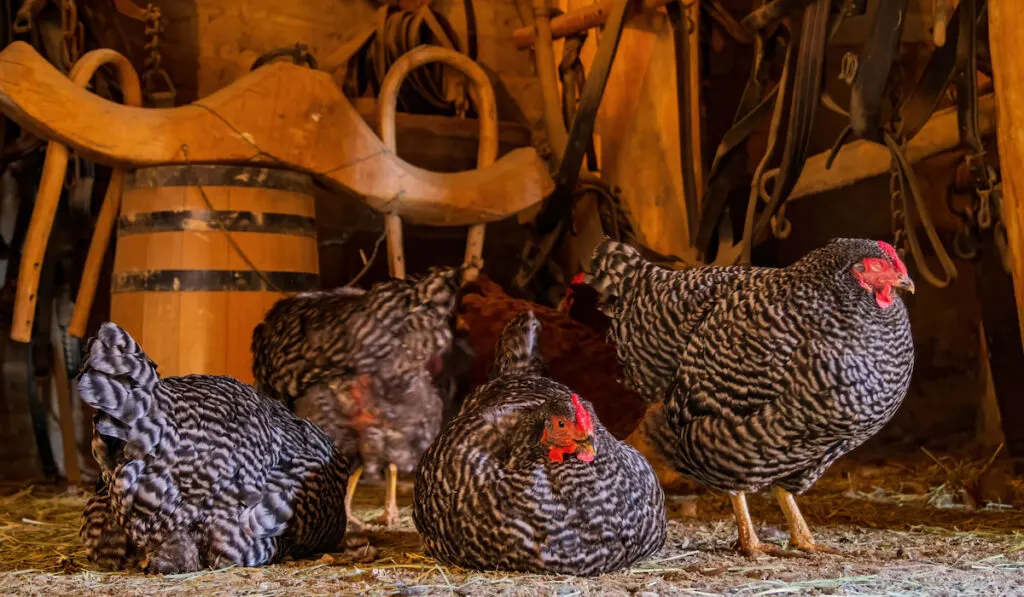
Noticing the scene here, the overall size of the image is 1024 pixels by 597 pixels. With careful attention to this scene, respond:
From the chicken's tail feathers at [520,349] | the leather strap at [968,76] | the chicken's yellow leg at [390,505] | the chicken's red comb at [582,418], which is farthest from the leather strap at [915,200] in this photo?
the chicken's yellow leg at [390,505]

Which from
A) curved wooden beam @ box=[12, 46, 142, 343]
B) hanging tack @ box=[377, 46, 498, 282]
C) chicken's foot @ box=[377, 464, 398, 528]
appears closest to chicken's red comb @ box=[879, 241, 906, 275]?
hanging tack @ box=[377, 46, 498, 282]

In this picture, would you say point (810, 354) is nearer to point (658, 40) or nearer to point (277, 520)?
point (277, 520)

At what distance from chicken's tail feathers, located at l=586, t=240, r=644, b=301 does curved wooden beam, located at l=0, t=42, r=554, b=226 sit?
857 mm

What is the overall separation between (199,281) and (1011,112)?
2.27 meters

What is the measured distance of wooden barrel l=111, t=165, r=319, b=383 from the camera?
316cm

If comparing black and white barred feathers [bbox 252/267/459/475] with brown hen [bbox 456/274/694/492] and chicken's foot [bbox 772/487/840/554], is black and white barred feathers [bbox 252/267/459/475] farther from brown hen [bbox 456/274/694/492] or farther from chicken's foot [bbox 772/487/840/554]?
chicken's foot [bbox 772/487/840/554]

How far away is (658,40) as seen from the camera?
12.2 ft

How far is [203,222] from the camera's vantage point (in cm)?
321

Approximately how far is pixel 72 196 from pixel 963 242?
3.17 meters

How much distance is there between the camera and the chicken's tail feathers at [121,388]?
204 centimetres

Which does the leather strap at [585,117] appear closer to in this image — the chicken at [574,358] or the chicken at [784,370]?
the chicken at [574,358]

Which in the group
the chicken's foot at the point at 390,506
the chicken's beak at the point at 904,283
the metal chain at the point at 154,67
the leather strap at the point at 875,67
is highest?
the metal chain at the point at 154,67

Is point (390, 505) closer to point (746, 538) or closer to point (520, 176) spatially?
point (746, 538)

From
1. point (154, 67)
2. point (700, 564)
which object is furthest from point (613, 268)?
point (154, 67)
